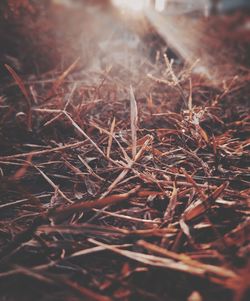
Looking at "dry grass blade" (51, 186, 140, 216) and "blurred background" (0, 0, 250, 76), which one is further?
"blurred background" (0, 0, 250, 76)

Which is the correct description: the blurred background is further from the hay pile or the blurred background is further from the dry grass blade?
the dry grass blade

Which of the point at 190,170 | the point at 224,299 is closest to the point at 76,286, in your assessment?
the point at 224,299

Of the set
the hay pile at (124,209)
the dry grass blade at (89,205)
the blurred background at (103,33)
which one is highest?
the blurred background at (103,33)

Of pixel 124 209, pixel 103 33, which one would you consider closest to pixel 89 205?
pixel 124 209

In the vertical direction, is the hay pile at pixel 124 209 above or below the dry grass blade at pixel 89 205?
below

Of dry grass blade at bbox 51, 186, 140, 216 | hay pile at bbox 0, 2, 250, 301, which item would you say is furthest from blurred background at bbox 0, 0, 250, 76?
dry grass blade at bbox 51, 186, 140, 216

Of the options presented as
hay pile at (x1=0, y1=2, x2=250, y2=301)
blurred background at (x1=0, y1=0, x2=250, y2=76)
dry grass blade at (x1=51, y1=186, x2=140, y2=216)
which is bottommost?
hay pile at (x1=0, y1=2, x2=250, y2=301)

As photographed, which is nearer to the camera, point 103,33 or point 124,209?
point 124,209

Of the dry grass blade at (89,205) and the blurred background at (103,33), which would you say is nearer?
the dry grass blade at (89,205)

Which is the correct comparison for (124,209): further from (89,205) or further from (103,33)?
(103,33)

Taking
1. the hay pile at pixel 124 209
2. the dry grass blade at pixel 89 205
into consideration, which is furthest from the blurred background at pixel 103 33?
the dry grass blade at pixel 89 205

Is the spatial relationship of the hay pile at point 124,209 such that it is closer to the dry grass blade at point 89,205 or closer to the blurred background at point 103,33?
the dry grass blade at point 89,205
